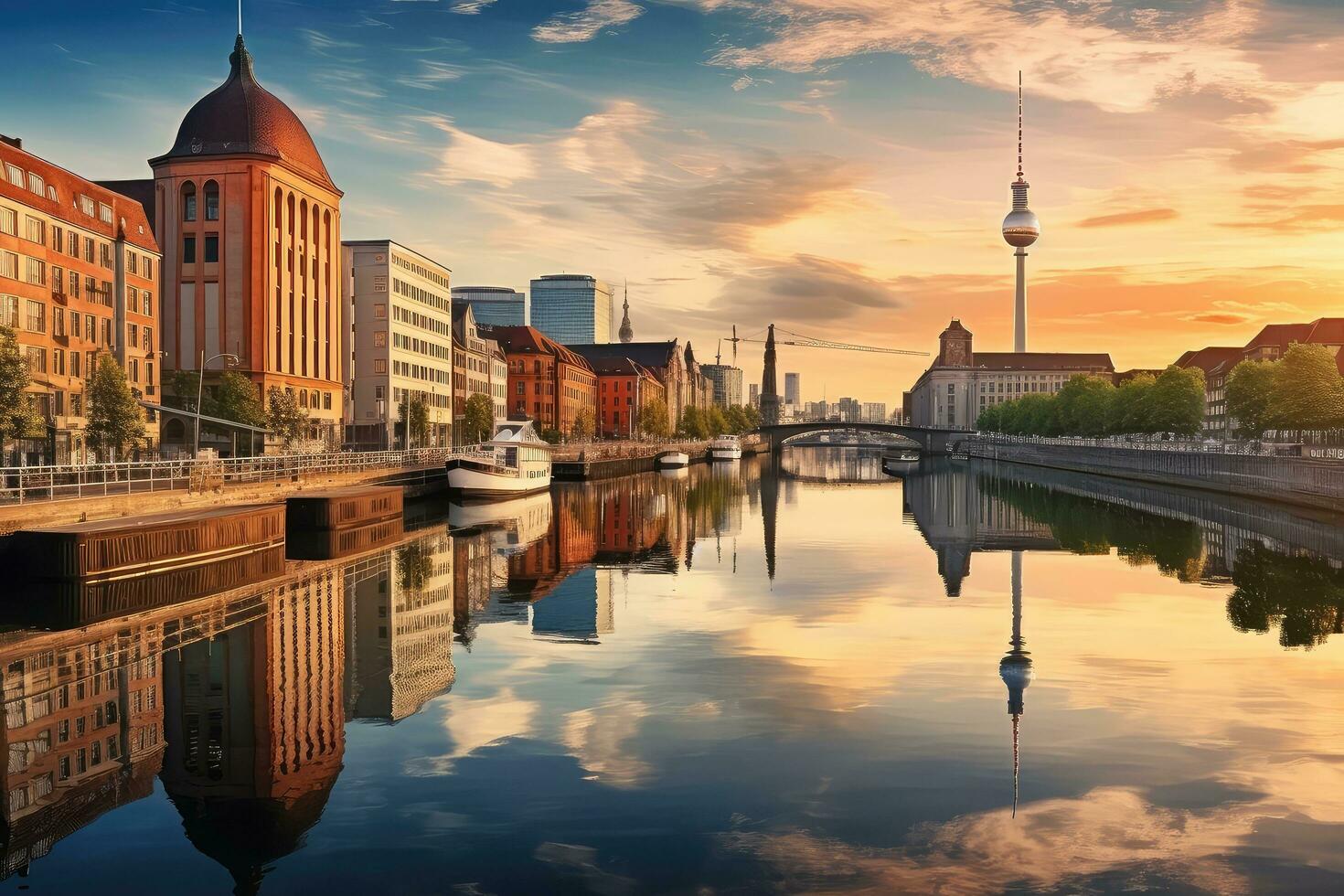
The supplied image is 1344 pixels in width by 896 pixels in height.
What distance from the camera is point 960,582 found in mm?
41969

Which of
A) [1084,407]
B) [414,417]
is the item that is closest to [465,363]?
[414,417]

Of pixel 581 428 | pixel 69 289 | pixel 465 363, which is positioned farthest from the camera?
pixel 581 428

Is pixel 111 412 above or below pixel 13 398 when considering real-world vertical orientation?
below

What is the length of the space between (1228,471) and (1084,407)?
260ft

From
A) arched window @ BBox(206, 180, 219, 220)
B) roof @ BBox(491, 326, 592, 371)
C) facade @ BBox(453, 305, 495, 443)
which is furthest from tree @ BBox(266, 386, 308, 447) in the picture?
roof @ BBox(491, 326, 592, 371)

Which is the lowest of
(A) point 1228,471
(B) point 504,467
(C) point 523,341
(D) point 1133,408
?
(A) point 1228,471

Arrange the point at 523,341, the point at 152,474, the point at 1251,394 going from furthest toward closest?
the point at 523,341, the point at 1251,394, the point at 152,474

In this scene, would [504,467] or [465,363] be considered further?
[465,363]

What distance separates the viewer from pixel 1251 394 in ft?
346

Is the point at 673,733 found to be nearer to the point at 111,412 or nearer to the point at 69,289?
the point at 111,412

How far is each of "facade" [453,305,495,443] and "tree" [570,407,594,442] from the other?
2108cm

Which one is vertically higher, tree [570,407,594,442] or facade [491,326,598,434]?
facade [491,326,598,434]

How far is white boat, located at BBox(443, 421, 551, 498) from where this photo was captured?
85.2 meters

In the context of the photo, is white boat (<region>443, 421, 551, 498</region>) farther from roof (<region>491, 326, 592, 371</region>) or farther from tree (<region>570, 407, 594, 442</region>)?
roof (<region>491, 326, 592, 371</region>)
